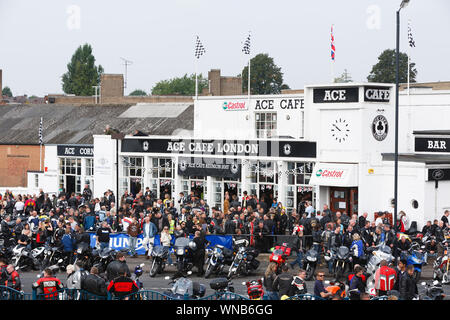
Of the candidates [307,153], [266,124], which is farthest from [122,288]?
[266,124]

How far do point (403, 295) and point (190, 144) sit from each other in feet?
84.6

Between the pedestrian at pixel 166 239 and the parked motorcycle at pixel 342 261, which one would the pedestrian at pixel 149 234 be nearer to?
the pedestrian at pixel 166 239

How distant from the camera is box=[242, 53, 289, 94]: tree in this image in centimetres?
12094

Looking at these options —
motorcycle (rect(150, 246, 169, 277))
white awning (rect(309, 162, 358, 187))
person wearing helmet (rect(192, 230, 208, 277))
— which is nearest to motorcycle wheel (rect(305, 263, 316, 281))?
person wearing helmet (rect(192, 230, 208, 277))

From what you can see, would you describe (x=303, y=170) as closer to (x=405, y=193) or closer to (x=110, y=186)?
(x=405, y=193)

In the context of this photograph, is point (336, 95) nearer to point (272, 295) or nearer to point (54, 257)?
point (54, 257)

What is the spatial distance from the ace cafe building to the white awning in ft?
0.17

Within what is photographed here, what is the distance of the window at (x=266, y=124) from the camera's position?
143ft

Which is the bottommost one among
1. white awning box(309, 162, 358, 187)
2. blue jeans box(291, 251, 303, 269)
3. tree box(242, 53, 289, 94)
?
blue jeans box(291, 251, 303, 269)

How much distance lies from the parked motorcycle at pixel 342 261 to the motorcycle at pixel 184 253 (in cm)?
460

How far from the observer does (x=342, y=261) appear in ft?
85.7

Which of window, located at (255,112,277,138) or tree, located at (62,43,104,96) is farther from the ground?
tree, located at (62,43,104,96)

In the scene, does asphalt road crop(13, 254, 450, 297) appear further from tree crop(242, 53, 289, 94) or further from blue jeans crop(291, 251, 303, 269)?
tree crop(242, 53, 289, 94)

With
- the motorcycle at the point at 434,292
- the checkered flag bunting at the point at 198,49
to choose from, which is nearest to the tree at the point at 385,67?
the checkered flag bunting at the point at 198,49
